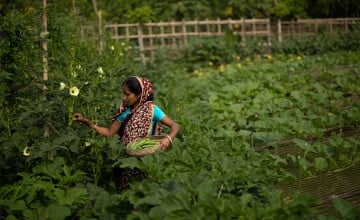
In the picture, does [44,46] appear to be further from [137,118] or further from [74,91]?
[137,118]

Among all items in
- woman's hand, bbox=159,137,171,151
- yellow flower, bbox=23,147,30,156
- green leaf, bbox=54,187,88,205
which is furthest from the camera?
woman's hand, bbox=159,137,171,151

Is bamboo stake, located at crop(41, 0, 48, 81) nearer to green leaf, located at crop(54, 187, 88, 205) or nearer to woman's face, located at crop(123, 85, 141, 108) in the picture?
woman's face, located at crop(123, 85, 141, 108)

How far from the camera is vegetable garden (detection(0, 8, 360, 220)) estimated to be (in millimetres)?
2684

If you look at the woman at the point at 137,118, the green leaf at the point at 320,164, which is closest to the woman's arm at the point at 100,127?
the woman at the point at 137,118

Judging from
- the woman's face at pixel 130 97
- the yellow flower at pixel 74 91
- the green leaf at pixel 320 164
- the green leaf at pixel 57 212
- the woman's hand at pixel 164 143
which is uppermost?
the yellow flower at pixel 74 91

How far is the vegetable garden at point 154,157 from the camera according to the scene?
2.68 meters

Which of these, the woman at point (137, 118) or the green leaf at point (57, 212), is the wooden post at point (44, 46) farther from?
the green leaf at point (57, 212)

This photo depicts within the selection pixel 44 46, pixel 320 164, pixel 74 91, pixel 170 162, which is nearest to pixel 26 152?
pixel 74 91

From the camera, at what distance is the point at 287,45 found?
17250mm

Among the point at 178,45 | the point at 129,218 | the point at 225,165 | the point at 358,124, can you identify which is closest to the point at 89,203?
the point at 129,218

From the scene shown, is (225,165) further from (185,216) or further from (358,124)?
(358,124)

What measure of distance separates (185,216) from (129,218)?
0.39 metres

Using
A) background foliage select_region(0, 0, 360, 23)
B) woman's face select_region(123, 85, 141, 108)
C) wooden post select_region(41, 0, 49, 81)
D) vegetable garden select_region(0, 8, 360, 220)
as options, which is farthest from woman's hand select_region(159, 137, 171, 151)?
background foliage select_region(0, 0, 360, 23)

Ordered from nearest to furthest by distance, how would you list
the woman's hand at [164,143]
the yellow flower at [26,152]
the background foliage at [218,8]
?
the yellow flower at [26,152] < the woman's hand at [164,143] < the background foliage at [218,8]
